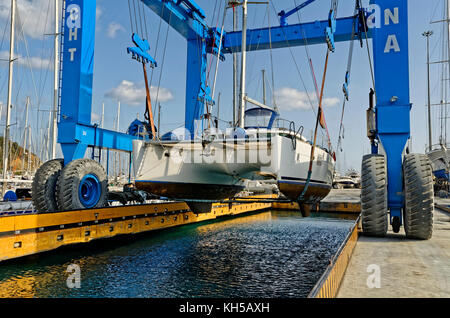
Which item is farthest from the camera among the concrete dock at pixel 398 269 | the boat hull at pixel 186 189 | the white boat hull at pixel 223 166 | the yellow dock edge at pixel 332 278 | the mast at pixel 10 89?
the mast at pixel 10 89

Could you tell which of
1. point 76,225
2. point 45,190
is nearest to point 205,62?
point 45,190

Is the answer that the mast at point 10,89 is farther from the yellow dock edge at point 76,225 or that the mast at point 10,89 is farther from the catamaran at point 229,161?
the catamaran at point 229,161

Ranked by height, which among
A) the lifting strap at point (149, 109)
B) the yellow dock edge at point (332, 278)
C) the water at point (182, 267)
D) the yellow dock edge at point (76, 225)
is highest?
the lifting strap at point (149, 109)

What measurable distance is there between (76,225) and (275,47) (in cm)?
1056

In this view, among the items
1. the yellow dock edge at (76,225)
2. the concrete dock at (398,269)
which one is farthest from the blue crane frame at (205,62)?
the yellow dock edge at (76,225)

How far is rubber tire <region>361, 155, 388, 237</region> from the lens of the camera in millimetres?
6305

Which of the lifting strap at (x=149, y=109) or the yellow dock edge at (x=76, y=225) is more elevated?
the lifting strap at (x=149, y=109)

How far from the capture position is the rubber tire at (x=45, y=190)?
349 inches

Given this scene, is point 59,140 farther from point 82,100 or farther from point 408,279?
point 408,279

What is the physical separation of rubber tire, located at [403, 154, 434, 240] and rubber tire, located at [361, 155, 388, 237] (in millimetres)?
385

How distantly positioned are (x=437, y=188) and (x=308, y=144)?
24913 mm

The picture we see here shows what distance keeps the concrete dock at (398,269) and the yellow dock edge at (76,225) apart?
12.3 ft

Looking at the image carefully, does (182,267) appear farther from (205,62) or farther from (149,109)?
(205,62)
